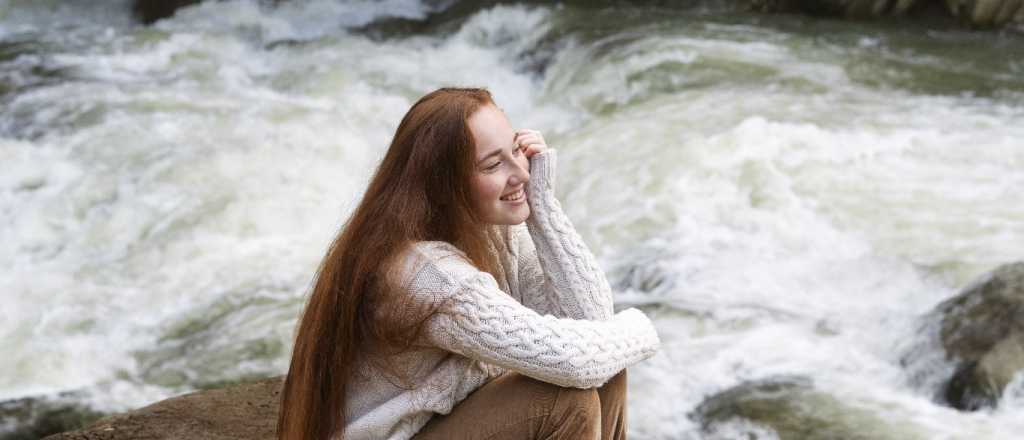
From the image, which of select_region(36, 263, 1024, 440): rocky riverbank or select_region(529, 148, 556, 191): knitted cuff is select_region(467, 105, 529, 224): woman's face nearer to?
select_region(529, 148, 556, 191): knitted cuff

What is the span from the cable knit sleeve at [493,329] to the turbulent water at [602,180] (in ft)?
5.64

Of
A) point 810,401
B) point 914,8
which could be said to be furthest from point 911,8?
point 810,401

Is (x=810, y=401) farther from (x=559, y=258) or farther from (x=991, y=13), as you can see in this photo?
(x=991, y=13)

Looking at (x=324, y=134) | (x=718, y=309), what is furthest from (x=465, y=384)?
(x=324, y=134)

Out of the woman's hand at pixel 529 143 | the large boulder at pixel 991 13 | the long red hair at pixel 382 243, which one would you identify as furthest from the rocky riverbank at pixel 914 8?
the long red hair at pixel 382 243

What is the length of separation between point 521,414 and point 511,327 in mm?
200

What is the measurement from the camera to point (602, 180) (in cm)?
612

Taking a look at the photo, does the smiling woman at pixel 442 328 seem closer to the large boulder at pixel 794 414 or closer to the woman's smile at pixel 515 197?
the woman's smile at pixel 515 197

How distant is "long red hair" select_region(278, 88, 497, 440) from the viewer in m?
2.35

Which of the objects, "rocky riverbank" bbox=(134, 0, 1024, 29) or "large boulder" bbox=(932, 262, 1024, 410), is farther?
"rocky riverbank" bbox=(134, 0, 1024, 29)

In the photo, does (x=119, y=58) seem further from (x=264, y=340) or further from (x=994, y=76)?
(x=994, y=76)

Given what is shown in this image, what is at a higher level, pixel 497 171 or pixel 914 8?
pixel 497 171

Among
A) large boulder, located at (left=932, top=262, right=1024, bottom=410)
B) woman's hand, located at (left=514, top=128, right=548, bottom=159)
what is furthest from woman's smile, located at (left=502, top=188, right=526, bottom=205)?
large boulder, located at (left=932, top=262, right=1024, bottom=410)

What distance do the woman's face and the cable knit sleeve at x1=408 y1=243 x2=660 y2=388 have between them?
0.56 ft
